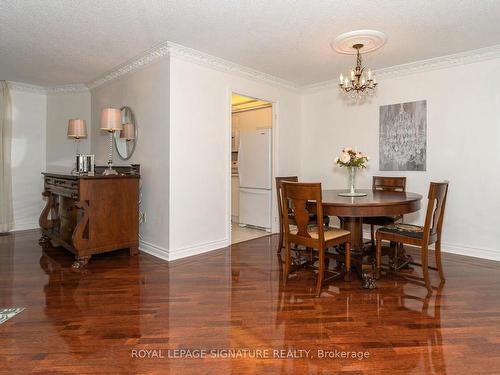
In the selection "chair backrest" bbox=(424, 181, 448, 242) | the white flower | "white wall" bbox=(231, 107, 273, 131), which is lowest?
"chair backrest" bbox=(424, 181, 448, 242)

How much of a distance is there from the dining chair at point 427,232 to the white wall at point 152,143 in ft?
7.66

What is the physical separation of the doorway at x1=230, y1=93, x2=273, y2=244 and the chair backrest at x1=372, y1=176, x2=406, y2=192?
1.58 metres

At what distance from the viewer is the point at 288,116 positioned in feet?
17.2

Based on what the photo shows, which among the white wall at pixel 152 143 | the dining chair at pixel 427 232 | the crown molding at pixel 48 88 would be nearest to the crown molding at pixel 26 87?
the crown molding at pixel 48 88

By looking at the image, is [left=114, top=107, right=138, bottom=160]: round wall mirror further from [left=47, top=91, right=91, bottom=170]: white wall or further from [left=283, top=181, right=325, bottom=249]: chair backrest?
[left=283, top=181, right=325, bottom=249]: chair backrest

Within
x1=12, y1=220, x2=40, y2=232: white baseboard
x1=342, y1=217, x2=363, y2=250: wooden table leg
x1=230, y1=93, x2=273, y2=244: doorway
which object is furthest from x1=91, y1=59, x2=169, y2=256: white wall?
x1=12, y1=220, x2=40, y2=232: white baseboard

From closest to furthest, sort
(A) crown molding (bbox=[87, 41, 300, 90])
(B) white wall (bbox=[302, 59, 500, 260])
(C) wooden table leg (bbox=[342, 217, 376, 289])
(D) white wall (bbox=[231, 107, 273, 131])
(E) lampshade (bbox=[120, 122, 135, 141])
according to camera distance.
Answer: (C) wooden table leg (bbox=[342, 217, 376, 289]) < (A) crown molding (bbox=[87, 41, 300, 90]) < (B) white wall (bbox=[302, 59, 500, 260]) < (E) lampshade (bbox=[120, 122, 135, 141]) < (D) white wall (bbox=[231, 107, 273, 131])

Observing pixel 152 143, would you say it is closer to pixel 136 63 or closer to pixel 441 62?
pixel 136 63

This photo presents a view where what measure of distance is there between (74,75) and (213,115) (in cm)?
232

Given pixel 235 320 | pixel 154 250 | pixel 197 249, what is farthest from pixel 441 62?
pixel 154 250

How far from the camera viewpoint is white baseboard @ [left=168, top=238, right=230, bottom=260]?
3709mm

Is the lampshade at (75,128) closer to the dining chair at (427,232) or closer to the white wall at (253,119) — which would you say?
the white wall at (253,119)

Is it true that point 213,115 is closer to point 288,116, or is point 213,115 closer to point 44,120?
point 288,116

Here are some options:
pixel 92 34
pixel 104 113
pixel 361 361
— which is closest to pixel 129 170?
pixel 104 113
